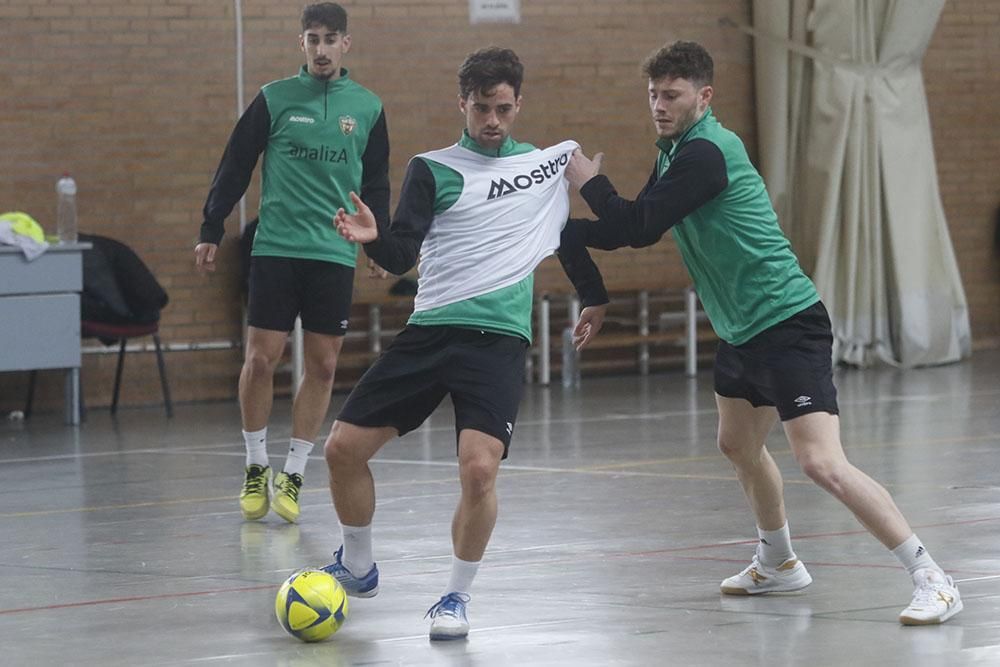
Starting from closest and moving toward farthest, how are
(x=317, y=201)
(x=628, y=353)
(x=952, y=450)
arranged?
(x=317, y=201) < (x=952, y=450) < (x=628, y=353)

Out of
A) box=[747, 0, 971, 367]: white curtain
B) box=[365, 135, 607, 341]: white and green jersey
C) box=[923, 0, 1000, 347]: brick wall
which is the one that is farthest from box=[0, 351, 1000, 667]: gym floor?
box=[923, 0, 1000, 347]: brick wall

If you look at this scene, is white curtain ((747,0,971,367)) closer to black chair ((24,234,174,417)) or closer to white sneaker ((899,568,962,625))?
black chair ((24,234,174,417))

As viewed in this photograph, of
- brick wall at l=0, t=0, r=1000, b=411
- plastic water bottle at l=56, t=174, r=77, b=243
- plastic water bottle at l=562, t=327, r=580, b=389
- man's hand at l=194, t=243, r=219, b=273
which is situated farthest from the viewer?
plastic water bottle at l=562, t=327, r=580, b=389

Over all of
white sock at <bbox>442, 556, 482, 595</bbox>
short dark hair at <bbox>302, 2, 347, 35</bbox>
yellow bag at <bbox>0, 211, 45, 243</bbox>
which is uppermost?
short dark hair at <bbox>302, 2, 347, 35</bbox>

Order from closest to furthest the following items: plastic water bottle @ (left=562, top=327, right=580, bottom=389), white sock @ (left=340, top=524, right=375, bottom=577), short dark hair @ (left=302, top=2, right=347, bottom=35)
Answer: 1. white sock @ (left=340, top=524, right=375, bottom=577)
2. short dark hair @ (left=302, top=2, right=347, bottom=35)
3. plastic water bottle @ (left=562, top=327, right=580, bottom=389)

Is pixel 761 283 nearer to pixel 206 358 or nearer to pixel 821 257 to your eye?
pixel 206 358

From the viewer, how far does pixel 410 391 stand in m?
5.67

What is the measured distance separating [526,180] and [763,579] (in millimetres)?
1473

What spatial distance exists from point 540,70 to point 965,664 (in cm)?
1113

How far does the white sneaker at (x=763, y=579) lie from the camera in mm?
6004

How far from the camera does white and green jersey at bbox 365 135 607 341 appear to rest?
5.69 metres

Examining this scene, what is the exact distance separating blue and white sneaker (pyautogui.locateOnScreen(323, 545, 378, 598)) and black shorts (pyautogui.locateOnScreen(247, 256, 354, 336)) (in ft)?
7.06

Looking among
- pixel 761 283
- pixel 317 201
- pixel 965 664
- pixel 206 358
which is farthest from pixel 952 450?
pixel 206 358

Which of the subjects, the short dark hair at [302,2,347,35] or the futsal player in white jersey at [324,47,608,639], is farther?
the short dark hair at [302,2,347,35]
